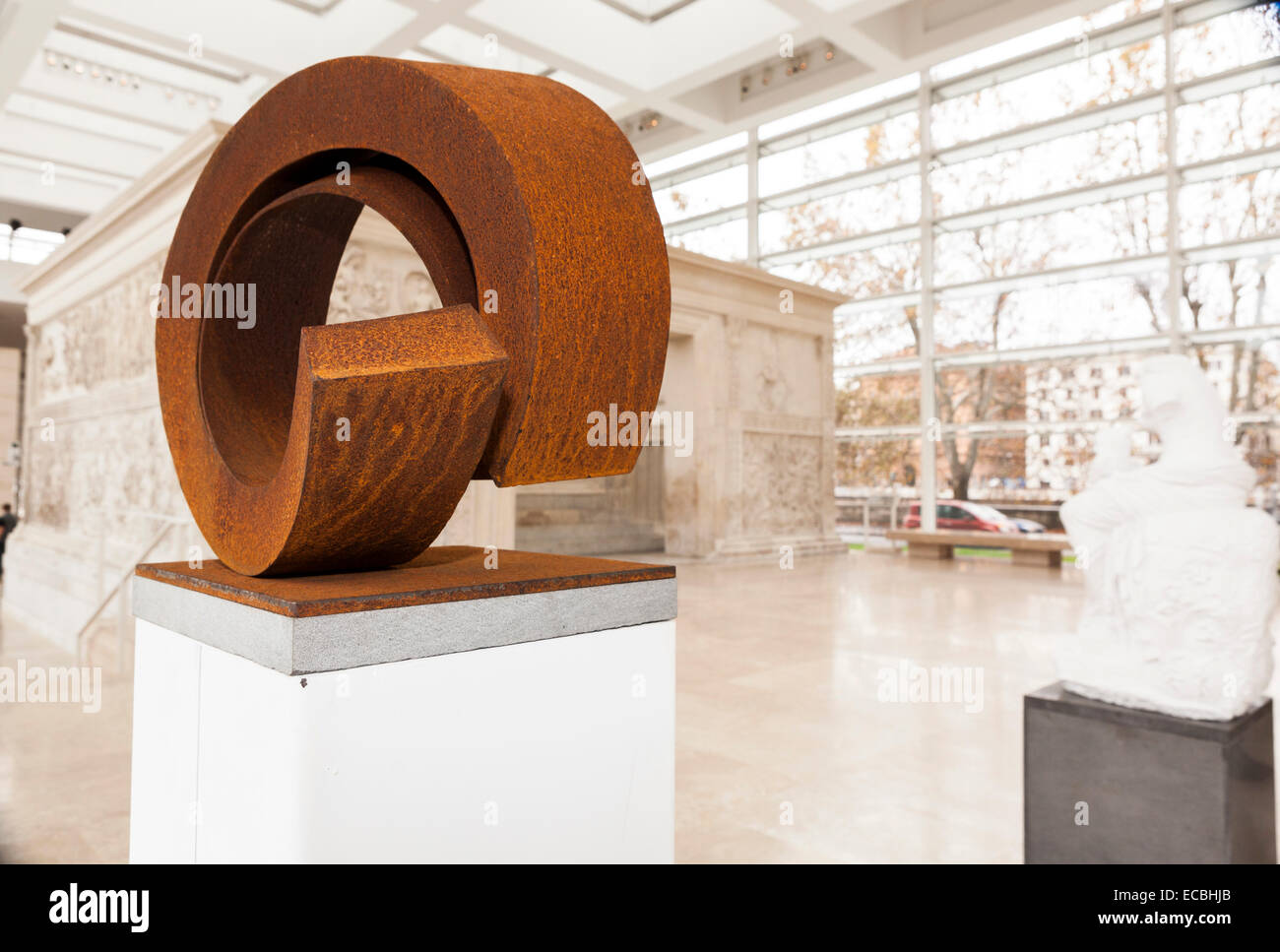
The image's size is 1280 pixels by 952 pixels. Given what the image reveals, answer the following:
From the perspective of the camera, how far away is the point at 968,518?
14664 mm

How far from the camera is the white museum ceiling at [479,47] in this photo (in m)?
10.3

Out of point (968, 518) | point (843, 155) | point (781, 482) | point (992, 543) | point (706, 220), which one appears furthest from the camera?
point (706, 220)

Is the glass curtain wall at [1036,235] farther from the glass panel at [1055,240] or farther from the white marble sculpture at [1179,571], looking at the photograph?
the white marble sculpture at [1179,571]

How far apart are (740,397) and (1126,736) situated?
10.7m

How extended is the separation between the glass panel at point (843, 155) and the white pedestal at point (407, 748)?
15738 millimetres

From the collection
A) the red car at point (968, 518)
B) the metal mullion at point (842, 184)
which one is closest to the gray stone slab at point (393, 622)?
the red car at point (968, 518)

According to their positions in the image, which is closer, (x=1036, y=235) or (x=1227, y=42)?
(x=1227, y=42)

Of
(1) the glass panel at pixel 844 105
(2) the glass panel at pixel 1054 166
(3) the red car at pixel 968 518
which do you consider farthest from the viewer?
(1) the glass panel at pixel 844 105

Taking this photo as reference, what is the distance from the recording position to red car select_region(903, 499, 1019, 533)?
14281mm

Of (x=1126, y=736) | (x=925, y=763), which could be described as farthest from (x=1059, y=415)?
(x=1126, y=736)

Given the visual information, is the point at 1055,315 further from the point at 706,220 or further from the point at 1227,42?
the point at 706,220

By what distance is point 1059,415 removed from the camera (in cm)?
1376

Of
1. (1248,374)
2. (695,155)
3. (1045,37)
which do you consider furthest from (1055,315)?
(695,155)

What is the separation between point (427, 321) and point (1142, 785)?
2.39 meters
